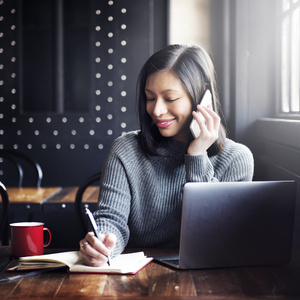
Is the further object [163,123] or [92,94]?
[92,94]

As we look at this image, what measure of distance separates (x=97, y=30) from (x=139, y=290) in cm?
306

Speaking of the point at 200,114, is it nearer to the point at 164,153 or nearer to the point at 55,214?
the point at 164,153

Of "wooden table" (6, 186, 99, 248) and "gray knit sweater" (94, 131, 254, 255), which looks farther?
"wooden table" (6, 186, 99, 248)

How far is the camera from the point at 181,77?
67.7 inches

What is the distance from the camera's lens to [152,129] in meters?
1.82

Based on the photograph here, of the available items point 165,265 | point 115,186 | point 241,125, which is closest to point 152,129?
point 115,186

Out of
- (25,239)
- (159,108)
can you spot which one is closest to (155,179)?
(159,108)

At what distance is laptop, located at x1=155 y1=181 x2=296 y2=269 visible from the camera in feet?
3.90

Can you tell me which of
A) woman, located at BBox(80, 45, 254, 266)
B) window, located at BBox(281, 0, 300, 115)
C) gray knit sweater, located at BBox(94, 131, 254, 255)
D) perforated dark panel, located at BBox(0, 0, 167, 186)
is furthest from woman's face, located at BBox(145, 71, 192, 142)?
perforated dark panel, located at BBox(0, 0, 167, 186)

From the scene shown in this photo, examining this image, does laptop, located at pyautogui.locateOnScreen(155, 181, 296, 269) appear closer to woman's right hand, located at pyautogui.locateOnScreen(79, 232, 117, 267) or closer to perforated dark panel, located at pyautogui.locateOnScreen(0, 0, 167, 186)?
woman's right hand, located at pyautogui.locateOnScreen(79, 232, 117, 267)

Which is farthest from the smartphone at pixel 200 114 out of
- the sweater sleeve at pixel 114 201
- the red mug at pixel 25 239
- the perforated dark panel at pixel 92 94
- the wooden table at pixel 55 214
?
the perforated dark panel at pixel 92 94

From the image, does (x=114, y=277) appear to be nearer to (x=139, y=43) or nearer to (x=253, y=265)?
(x=253, y=265)

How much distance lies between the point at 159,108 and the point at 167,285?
27.1 inches

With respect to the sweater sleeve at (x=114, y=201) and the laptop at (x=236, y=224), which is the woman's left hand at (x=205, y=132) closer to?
the sweater sleeve at (x=114, y=201)
